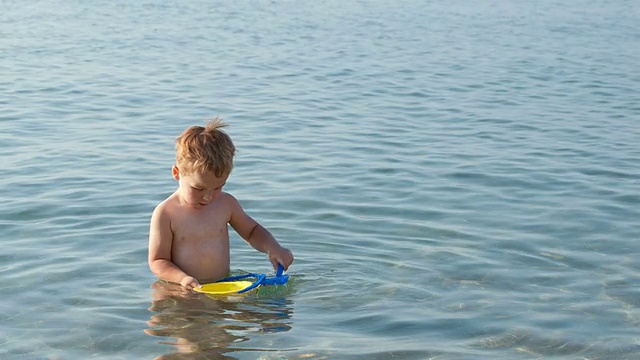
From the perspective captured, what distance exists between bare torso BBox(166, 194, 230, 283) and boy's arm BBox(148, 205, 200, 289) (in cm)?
5

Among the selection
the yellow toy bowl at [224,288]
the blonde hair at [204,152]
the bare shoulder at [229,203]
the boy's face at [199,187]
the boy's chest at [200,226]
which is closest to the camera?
the blonde hair at [204,152]

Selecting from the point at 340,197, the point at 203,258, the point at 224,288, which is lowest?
the point at 340,197

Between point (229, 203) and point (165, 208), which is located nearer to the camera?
point (165, 208)

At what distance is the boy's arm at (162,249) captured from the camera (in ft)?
20.0

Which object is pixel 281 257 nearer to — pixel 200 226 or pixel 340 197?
pixel 200 226

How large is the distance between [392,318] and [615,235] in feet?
8.84

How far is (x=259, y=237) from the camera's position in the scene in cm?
647

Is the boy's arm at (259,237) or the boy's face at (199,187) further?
the boy's arm at (259,237)

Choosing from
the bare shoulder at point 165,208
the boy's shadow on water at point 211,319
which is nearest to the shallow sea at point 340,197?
the boy's shadow on water at point 211,319

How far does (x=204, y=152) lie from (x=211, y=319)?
95 cm

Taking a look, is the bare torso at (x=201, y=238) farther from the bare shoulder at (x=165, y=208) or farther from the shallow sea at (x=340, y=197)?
the shallow sea at (x=340, y=197)

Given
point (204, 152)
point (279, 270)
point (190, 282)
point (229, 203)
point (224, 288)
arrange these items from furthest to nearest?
point (229, 203)
point (279, 270)
point (224, 288)
point (190, 282)
point (204, 152)

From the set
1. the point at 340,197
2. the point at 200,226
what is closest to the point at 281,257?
the point at 200,226

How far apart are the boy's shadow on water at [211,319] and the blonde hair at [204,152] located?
2.63 ft
